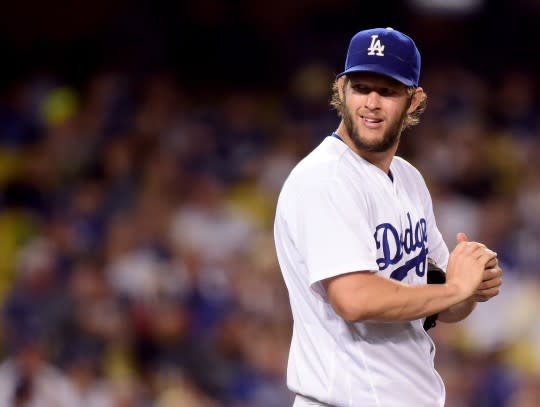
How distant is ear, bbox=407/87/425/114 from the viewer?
2793mm

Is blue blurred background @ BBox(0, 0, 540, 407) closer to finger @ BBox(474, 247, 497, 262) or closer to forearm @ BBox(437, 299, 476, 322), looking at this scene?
→ forearm @ BBox(437, 299, 476, 322)

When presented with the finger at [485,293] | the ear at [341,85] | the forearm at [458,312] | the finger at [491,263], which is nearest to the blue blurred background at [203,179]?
the forearm at [458,312]

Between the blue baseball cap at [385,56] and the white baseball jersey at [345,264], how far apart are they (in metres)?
0.24

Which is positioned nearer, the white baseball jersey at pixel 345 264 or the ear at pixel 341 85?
the white baseball jersey at pixel 345 264

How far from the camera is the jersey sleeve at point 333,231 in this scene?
2514 mm

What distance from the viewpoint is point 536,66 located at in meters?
9.00

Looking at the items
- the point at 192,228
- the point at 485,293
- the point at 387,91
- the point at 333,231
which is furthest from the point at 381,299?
the point at 192,228

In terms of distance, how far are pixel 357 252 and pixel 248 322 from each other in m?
3.87

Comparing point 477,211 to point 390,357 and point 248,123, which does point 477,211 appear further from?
point 390,357

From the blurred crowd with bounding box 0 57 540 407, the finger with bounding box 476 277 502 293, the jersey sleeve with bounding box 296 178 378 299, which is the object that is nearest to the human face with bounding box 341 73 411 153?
the jersey sleeve with bounding box 296 178 378 299

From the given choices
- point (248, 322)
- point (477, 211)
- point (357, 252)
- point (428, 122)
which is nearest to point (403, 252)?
point (357, 252)

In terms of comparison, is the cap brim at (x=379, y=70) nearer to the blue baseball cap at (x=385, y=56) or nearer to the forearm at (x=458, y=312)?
the blue baseball cap at (x=385, y=56)

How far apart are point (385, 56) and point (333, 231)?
50 cm

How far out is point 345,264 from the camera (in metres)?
2.50
